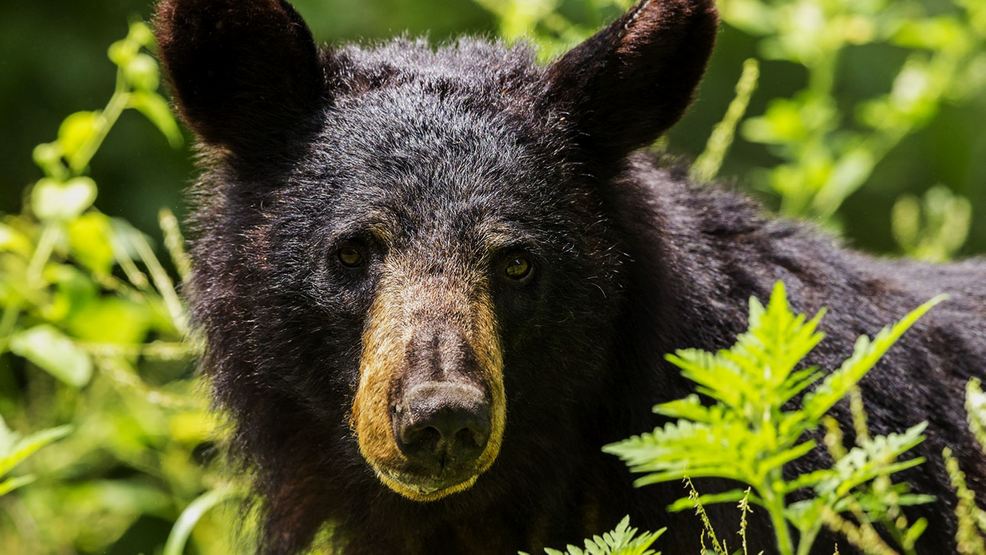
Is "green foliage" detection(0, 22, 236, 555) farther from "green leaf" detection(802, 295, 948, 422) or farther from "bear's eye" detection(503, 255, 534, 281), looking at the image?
"green leaf" detection(802, 295, 948, 422)

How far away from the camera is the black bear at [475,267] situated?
3.18 metres

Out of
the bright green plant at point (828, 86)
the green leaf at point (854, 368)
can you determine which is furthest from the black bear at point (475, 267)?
the bright green plant at point (828, 86)

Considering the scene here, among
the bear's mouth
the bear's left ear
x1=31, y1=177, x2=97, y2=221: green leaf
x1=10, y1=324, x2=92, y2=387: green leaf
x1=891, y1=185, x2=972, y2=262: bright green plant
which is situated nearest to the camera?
the bear's mouth

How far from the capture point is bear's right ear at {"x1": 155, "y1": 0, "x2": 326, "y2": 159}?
336cm

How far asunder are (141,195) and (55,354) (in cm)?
294

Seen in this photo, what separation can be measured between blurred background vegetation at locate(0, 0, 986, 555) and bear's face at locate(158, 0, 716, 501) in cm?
69

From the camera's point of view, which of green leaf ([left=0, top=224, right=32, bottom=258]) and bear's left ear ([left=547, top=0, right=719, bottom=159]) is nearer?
bear's left ear ([left=547, top=0, right=719, bottom=159])

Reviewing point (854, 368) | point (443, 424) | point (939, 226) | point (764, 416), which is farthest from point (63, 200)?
point (939, 226)

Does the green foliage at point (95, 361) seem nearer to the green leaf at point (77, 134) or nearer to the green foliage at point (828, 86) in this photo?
the green leaf at point (77, 134)

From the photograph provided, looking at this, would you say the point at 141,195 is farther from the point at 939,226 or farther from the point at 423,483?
the point at 939,226

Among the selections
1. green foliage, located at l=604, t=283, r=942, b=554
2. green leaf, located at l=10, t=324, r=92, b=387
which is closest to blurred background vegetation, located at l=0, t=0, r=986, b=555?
green leaf, located at l=10, t=324, r=92, b=387

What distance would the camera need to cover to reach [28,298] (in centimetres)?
473

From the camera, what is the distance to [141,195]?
6.91 metres

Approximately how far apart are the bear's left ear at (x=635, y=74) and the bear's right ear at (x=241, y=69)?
0.78 m
